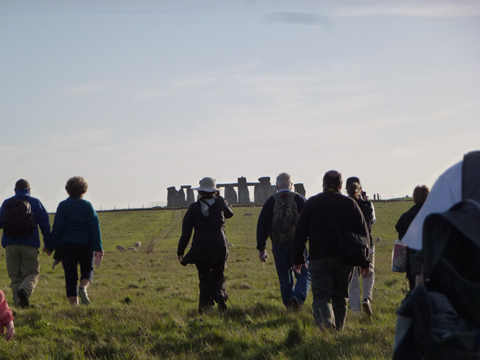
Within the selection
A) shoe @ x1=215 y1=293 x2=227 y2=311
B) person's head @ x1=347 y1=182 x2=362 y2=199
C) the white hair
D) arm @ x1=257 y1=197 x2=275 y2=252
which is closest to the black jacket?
person's head @ x1=347 y1=182 x2=362 y2=199

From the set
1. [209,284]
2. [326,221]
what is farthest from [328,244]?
[209,284]

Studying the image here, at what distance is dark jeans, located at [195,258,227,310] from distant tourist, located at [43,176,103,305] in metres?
1.66

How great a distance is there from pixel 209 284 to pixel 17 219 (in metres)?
3.28

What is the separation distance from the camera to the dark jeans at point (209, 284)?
8.12 m

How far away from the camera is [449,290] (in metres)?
2.47

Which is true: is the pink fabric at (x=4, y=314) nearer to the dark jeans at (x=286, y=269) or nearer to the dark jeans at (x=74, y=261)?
the dark jeans at (x=74, y=261)

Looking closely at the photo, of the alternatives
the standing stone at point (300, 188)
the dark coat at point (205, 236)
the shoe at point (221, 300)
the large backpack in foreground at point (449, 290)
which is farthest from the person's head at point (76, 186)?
the standing stone at point (300, 188)

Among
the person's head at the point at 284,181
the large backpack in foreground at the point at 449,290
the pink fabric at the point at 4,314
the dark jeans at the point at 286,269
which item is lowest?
the dark jeans at the point at 286,269

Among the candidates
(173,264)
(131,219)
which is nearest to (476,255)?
(173,264)

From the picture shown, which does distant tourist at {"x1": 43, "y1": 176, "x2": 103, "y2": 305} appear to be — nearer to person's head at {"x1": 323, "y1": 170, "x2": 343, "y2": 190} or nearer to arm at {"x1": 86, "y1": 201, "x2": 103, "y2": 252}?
arm at {"x1": 86, "y1": 201, "x2": 103, "y2": 252}

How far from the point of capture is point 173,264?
18.0 m

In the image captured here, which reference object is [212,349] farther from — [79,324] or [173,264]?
[173,264]

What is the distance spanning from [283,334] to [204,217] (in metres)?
2.77

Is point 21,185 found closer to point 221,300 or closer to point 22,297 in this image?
point 22,297
